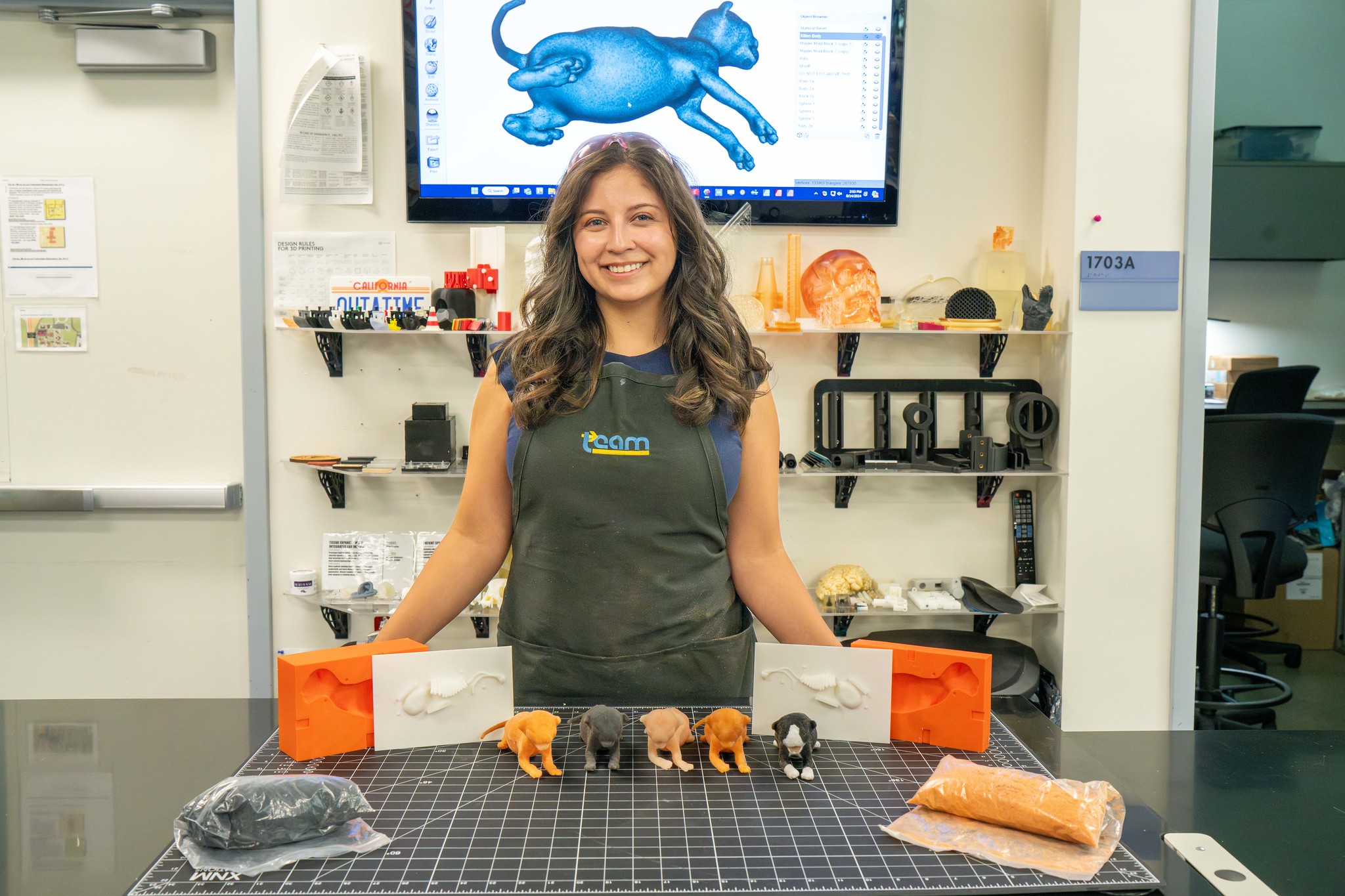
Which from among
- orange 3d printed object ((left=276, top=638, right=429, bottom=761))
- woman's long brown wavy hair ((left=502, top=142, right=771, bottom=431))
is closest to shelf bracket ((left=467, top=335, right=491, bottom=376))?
woman's long brown wavy hair ((left=502, top=142, right=771, bottom=431))

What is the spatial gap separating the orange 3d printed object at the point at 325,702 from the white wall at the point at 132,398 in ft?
6.24

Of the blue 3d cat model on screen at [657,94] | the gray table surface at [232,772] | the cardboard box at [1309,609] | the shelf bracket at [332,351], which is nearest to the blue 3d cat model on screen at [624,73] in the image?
the blue 3d cat model on screen at [657,94]

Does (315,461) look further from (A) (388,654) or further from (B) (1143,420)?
(B) (1143,420)

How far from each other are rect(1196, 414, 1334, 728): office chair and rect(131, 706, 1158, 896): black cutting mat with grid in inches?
92.2

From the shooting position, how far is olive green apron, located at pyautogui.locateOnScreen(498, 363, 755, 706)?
1497 millimetres

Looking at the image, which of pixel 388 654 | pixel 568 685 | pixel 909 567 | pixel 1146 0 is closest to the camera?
pixel 388 654

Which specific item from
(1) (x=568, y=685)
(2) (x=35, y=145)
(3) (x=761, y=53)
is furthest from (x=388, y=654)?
(2) (x=35, y=145)

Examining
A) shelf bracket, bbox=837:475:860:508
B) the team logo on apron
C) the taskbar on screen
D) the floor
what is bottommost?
the floor

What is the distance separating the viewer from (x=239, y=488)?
9.25ft

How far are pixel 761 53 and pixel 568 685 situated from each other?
1.89 meters

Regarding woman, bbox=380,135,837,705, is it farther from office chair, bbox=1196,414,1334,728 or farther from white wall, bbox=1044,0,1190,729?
office chair, bbox=1196,414,1334,728

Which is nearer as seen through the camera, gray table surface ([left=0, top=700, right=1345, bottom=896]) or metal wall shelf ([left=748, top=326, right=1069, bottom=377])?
gray table surface ([left=0, top=700, right=1345, bottom=896])

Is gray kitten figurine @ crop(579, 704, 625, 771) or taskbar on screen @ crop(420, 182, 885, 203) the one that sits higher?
taskbar on screen @ crop(420, 182, 885, 203)

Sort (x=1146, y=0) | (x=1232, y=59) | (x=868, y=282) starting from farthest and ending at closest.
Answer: (x=1232, y=59) → (x=868, y=282) → (x=1146, y=0)
